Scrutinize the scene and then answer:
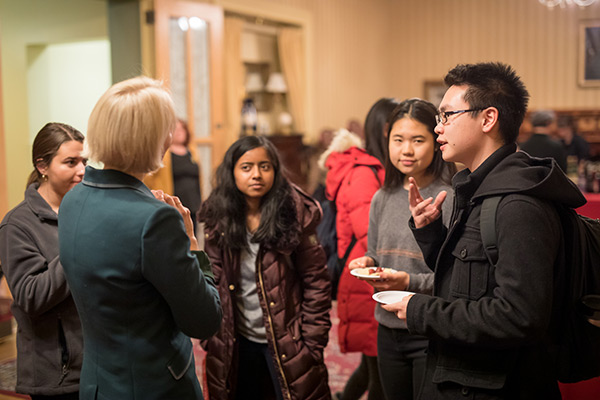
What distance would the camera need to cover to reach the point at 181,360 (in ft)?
5.02

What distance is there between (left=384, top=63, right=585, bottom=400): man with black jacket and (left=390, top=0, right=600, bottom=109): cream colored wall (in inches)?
346

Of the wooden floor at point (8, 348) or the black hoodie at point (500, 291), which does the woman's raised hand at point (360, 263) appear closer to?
the black hoodie at point (500, 291)

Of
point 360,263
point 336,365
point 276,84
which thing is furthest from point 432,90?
point 360,263

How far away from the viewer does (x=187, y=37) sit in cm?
621

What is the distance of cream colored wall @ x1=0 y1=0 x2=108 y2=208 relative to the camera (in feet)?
20.9

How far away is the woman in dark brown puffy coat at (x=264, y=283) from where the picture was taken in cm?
236

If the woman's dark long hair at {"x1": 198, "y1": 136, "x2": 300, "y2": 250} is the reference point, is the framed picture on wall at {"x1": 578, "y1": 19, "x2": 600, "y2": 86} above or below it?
above

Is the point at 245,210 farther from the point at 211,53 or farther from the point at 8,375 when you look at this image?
the point at 211,53

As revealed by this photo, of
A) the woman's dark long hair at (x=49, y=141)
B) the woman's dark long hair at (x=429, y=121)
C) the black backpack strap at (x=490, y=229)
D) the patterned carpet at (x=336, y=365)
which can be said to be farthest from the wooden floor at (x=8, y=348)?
the black backpack strap at (x=490, y=229)

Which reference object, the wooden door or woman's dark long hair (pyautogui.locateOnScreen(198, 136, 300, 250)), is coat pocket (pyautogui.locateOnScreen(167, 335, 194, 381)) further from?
the wooden door

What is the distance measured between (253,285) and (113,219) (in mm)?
1126

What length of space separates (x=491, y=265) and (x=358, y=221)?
134cm

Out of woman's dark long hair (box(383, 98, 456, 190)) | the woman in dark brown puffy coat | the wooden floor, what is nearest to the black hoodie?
woman's dark long hair (box(383, 98, 456, 190))

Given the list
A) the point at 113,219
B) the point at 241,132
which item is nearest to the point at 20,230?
the point at 113,219
